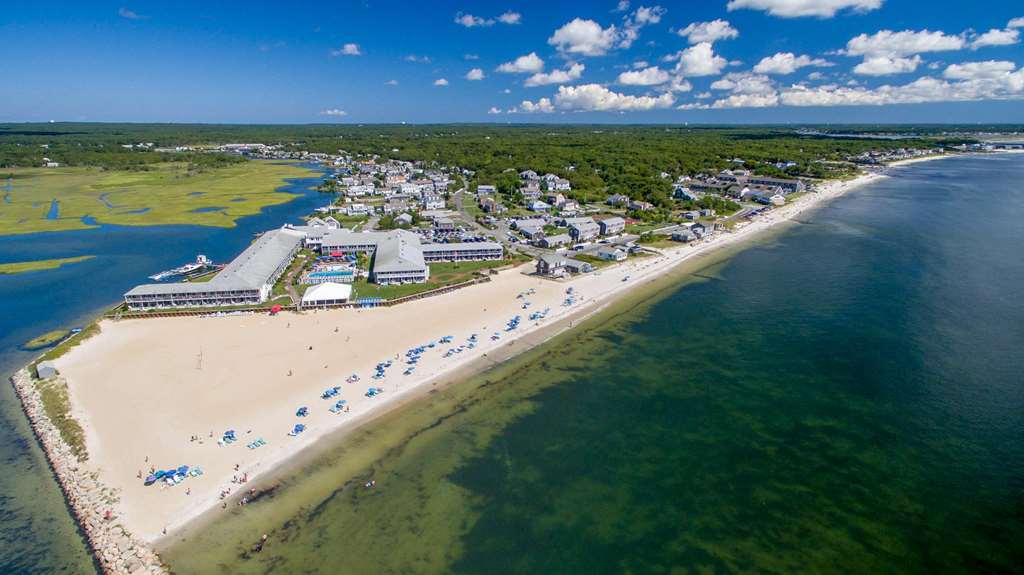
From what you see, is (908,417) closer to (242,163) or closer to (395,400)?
(395,400)

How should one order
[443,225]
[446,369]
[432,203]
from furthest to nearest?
[432,203]
[443,225]
[446,369]

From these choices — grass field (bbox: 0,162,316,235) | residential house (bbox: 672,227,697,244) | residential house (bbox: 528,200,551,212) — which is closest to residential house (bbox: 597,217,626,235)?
residential house (bbox: 672,227,697,244)

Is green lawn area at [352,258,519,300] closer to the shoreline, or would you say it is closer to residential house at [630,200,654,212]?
the shoreline

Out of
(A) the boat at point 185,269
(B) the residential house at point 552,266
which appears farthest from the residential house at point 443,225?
(A) the boat at point 185,269

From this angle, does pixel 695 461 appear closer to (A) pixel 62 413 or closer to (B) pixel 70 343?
(A) pixel 62 413

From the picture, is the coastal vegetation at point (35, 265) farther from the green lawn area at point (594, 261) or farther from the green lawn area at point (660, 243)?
the green lawn area at point (660, 243)

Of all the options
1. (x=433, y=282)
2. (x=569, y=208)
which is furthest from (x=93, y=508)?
(x=569, y=208)
